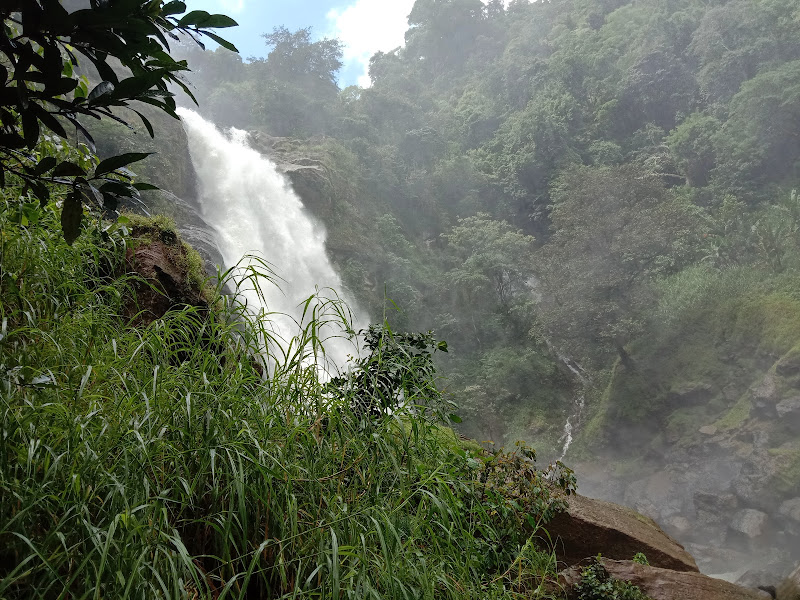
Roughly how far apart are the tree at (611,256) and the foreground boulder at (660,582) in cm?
950

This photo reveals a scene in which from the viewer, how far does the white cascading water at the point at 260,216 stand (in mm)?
13711

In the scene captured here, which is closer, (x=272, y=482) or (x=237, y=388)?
(x=272, y=482)

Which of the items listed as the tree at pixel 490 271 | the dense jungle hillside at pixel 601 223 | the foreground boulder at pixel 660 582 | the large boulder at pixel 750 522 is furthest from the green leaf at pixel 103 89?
the tree at pixel 490 271

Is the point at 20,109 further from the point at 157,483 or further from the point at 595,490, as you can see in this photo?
the point at 595,490

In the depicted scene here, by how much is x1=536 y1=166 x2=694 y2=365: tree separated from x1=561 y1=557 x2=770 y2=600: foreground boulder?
950 cm

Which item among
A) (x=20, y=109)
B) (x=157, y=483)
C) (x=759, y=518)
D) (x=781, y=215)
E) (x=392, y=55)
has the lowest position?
Answer: (x=157, y=483)

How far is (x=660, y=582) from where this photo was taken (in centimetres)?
308

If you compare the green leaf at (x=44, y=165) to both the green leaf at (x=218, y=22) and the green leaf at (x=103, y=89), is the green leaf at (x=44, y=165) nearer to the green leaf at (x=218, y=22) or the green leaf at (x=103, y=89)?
Answer: the green leaf at (x=103, y=89)

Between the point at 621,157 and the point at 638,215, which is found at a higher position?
the point at 621,157

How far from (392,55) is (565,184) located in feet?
60.0

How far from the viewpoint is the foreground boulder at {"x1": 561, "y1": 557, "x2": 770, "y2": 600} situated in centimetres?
300

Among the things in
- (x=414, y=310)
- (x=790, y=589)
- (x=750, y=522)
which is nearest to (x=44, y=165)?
(x=790, y=589)

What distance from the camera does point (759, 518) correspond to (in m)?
9.04

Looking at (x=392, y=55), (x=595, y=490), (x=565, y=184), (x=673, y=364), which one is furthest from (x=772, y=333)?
(x=392, y=55)
